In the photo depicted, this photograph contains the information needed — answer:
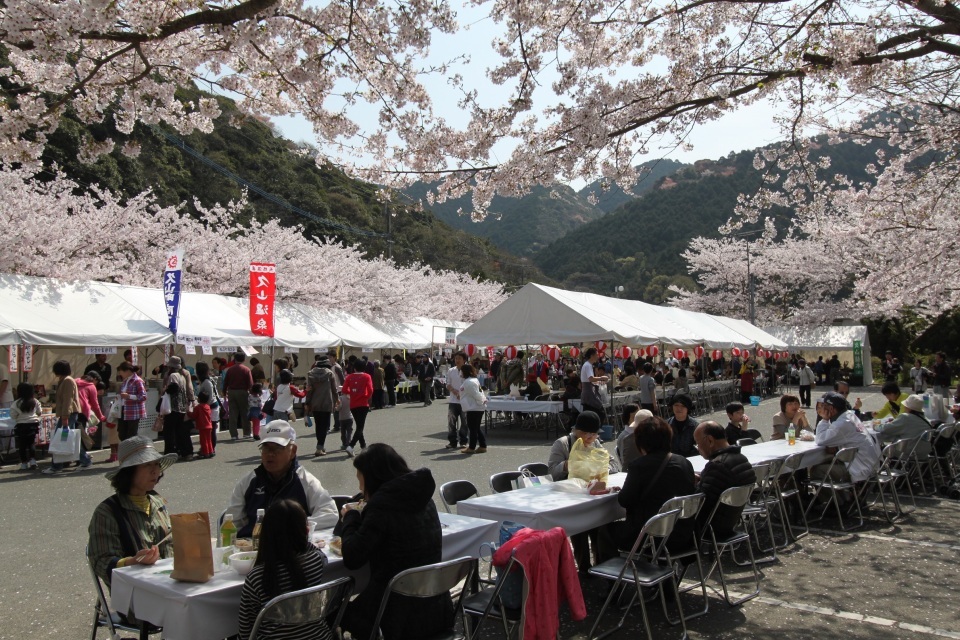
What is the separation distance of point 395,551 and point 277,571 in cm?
57

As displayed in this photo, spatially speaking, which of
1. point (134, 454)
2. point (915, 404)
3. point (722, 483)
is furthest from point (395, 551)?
point (915, 404)

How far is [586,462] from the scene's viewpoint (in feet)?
17.9

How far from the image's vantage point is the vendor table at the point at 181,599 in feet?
9.21

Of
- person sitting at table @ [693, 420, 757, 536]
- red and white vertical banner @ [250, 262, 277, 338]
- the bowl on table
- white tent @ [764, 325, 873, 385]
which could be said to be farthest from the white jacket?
white tent @ [764, 325, 873, 385]

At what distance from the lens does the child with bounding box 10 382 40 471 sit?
10.1 meters

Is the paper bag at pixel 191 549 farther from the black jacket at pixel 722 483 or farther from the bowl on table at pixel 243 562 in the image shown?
the black jacket at pixel 722 483

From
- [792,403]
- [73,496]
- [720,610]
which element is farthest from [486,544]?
[73,496]

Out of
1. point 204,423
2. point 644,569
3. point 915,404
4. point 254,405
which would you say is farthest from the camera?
point 254,405

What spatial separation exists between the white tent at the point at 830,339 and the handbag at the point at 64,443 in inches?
1178

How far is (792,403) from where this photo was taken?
8.46m

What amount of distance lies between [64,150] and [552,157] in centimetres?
2742

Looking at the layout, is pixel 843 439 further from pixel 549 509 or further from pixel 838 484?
pixel 549 509

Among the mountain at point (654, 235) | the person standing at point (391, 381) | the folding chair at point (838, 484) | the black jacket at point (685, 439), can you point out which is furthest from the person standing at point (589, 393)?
the mountain at point (654, 235)

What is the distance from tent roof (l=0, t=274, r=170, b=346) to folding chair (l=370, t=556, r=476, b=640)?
10.7 m
